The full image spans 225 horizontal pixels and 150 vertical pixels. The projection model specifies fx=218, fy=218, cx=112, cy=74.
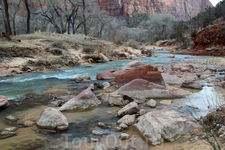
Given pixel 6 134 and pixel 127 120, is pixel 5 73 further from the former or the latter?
pixel 127 120

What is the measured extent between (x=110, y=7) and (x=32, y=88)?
322 ft

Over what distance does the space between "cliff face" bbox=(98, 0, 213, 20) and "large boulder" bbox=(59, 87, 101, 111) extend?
8516 centimetres

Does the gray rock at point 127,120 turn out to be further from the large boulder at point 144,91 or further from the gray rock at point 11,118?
the gray rock at point 11,118

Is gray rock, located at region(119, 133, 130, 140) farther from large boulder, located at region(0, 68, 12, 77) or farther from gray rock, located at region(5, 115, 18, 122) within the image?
large boulder, located at region(0, 68, 12, 77)

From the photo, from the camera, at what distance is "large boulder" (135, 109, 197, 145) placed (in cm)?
322

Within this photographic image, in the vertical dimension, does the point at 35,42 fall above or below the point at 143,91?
above

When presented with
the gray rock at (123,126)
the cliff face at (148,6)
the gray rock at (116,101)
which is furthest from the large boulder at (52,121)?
the cliff face at (148,6)

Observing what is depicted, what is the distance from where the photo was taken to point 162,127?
3301 millimetres

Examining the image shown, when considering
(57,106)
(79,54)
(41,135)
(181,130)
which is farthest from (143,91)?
(79,54)

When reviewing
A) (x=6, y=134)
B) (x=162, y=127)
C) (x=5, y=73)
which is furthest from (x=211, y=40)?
(x=6, y=134)

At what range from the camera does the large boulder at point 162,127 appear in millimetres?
3225

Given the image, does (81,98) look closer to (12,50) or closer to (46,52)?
(12,50)

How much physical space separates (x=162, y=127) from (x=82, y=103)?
2317 mm

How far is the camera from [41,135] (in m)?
3.56
